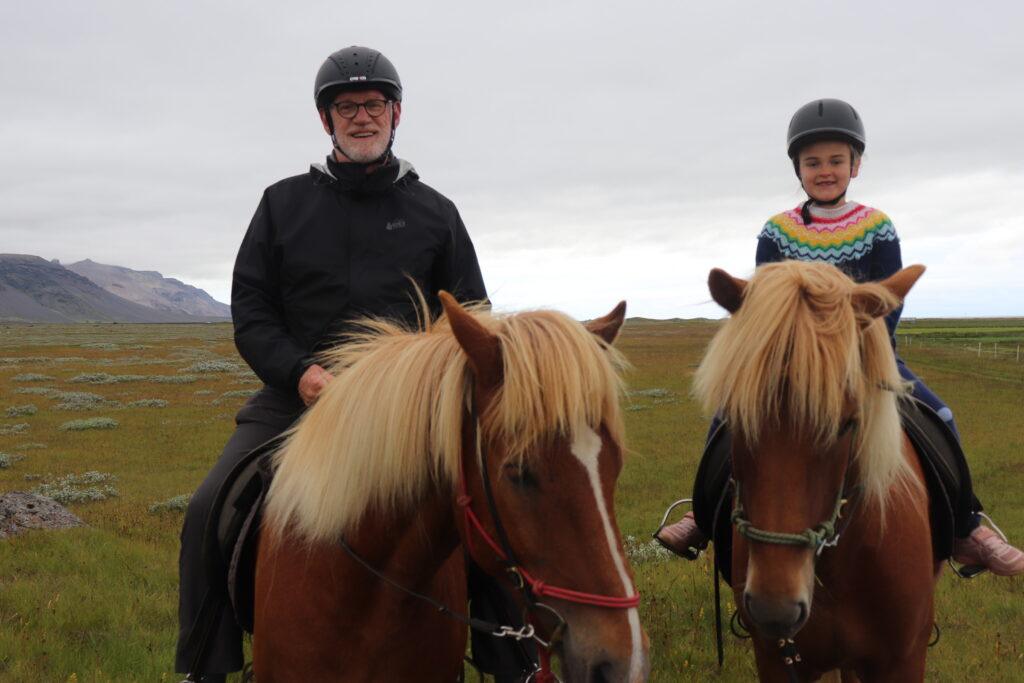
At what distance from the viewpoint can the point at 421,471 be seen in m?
2.46

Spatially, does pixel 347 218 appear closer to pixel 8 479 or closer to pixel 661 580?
pixel 661 580

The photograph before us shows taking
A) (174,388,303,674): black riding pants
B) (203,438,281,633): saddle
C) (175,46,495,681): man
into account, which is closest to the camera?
→ (203,438,281,633): saddle

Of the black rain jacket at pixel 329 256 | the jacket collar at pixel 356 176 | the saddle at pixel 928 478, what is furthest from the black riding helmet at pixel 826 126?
the jacket collar at pixel 356 176

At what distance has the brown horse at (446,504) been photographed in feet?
6.84

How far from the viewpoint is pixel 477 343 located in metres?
2.24

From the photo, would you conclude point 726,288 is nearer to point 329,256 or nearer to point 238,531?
point 329,256

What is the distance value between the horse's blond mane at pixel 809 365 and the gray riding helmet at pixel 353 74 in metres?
2.17

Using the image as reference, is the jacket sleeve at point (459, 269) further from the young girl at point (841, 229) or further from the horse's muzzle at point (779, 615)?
the horse's muzzle at point (779, 615)

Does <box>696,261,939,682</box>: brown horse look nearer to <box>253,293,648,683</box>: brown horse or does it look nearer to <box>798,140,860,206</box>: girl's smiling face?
<box>253,293,648,683</box>: brown horse

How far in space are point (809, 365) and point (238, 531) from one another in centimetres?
251

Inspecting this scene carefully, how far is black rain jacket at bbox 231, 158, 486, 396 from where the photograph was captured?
3614mm

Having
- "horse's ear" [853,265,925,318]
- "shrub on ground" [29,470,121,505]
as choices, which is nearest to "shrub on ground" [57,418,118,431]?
"shrub on ground" [29,470,121,505]

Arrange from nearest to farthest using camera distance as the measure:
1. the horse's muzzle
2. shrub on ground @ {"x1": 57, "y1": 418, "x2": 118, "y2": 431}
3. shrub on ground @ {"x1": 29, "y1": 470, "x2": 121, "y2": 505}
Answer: the horse's muzzle → shrub on ground @ {"x1": 29, "y1": 470, "x2": 121, "y2": 505} → shrub on ground @ {"x1": 57, "y1": 418, "x2": 118, "y2": 431}

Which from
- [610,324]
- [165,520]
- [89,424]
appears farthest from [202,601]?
[89,424]
